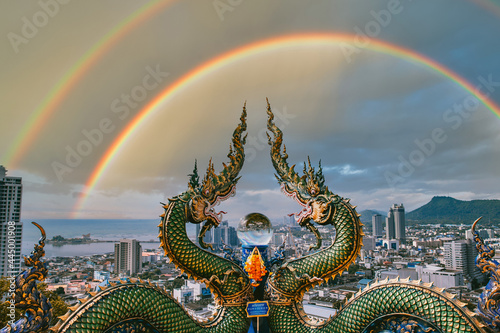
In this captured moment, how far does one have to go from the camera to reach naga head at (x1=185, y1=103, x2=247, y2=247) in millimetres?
5887

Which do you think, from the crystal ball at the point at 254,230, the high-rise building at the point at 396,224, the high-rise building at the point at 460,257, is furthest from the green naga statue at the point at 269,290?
the high-rise building at the point at 396,224

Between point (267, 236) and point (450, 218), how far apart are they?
46565mm

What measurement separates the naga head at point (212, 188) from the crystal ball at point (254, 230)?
1.51 feet

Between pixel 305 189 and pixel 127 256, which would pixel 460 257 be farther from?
pixel 305 189

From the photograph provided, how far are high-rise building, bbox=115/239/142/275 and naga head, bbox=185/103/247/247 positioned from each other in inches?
285

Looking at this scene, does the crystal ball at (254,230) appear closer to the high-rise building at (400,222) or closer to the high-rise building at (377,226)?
the high-rise building at (400,222)

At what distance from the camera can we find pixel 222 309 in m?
5.76

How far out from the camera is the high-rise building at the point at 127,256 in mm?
12188

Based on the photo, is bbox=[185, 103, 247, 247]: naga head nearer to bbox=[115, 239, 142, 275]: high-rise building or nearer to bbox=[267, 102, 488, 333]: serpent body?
bbox=[267, 102, 488, 333]: serpent body

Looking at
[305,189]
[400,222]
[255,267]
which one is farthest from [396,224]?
[255,267]

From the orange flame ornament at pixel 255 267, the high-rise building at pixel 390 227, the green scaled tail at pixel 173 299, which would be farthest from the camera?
the high-rise building at pixel 390 227

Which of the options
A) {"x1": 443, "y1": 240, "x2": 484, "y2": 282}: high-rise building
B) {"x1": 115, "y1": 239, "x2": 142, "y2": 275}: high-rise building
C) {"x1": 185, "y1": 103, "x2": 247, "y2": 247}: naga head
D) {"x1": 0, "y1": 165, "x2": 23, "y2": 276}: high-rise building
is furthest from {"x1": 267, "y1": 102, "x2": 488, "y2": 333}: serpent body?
{"x1": 443, "y1": 240, "x2": 484, "y2": 282}: high-rise building

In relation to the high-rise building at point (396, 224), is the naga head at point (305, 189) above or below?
above

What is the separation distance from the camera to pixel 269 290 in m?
6.01
